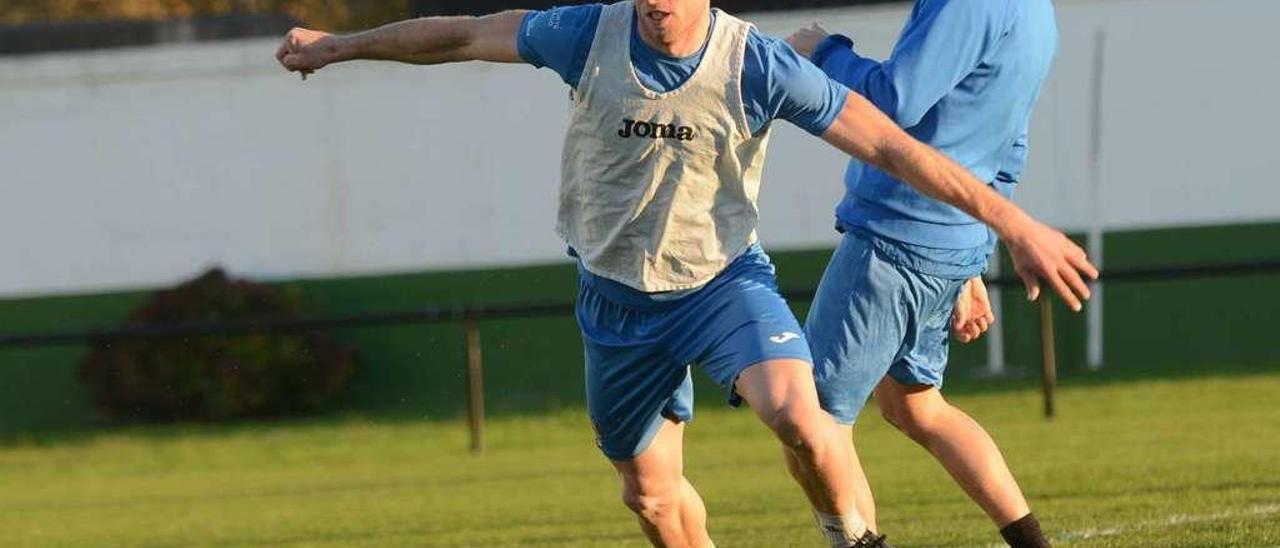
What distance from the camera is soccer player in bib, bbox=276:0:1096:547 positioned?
6.37 meters

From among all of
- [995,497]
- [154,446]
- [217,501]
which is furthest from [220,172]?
[995,497]

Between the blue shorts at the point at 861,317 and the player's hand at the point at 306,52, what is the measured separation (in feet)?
5.54

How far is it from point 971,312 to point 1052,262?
6.37 ft

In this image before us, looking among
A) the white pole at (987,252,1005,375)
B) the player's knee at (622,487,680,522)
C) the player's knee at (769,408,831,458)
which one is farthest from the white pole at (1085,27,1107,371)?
the player's knee at (769,408,831,458)

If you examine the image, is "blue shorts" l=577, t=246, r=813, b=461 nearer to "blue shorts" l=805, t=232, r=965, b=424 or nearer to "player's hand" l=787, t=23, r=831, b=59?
"blue shorts" l=805, t=232, r=965, b=424

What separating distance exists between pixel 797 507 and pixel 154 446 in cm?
929

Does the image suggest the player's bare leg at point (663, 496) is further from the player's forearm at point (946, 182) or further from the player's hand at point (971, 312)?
the player's forearm at point (946, 182)

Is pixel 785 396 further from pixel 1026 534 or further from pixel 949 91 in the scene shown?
pixel 1026 534

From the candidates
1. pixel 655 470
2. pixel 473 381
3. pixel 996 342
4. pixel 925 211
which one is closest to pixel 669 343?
pixel 655 470

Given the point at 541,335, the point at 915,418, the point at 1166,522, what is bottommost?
the point at 541,335

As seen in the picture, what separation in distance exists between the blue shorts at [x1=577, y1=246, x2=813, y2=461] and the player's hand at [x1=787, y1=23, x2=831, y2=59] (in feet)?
2.18

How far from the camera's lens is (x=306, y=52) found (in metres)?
6.66

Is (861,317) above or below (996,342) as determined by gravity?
above

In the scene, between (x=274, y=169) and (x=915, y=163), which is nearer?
(x=915, y=163)
